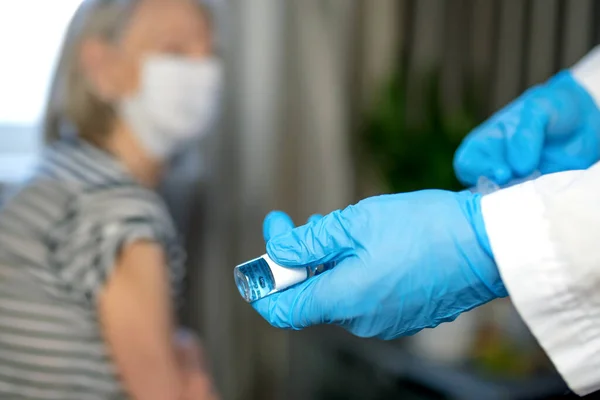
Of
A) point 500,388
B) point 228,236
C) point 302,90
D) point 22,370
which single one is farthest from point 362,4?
point 22,370

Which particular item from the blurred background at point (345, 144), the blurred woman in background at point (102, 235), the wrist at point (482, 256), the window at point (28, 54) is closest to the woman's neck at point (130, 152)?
the blurred woman in background at point (102, 235)

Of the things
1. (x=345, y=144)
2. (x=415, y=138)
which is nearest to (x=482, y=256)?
(x=415, y=138)

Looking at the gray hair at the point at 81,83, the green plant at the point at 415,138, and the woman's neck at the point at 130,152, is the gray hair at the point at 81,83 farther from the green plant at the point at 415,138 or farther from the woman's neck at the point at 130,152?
the green plant at the point at 415,138

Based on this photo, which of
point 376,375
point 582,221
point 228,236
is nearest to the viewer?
point 582,221

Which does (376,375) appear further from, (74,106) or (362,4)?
(362,4)

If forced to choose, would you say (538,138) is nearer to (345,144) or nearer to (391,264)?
(391,264)

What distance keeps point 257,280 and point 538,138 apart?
394 mm

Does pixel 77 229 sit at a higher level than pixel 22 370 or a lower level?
higher

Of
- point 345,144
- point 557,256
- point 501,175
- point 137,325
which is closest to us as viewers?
point 557,256

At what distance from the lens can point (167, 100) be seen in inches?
42.9

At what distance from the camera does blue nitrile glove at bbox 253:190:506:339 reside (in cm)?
53

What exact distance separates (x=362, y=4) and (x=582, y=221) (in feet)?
4.52

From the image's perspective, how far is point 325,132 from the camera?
170 centimetres

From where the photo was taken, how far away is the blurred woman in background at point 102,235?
0.92 metres
